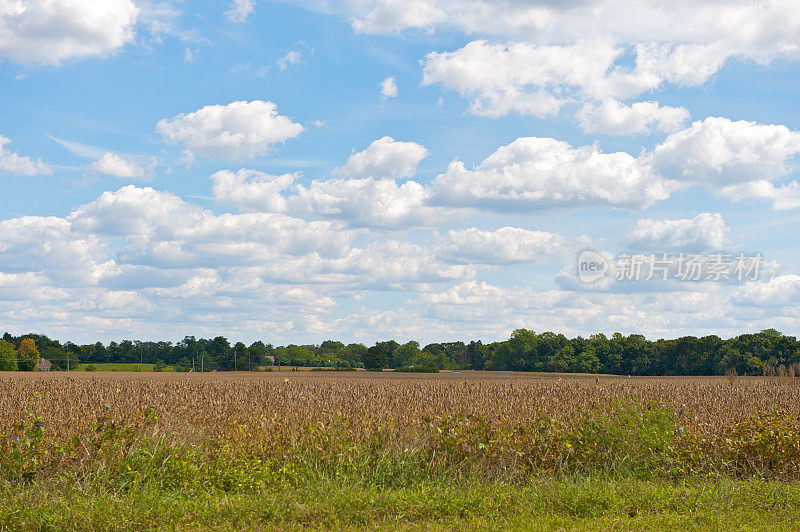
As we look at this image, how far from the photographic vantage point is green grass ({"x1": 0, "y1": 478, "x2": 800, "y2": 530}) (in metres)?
8.49

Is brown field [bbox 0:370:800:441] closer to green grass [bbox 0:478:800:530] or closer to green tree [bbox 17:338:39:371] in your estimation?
green grass [bbox 0:478:800:530]

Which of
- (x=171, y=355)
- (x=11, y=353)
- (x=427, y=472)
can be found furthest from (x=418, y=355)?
(x=427, y=472)

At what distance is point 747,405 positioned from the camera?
57.9 feet

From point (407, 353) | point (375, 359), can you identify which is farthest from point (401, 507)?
point (407, 353)

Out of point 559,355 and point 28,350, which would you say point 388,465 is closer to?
point 559,355

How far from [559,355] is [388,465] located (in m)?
63.1

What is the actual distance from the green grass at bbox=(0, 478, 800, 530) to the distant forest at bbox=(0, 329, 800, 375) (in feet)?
121

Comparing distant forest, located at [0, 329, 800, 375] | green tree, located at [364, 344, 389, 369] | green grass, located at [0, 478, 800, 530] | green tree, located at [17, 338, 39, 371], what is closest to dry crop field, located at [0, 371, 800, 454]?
green grass, located at [0, 478, 800, 530]

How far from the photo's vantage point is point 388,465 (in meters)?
11.2

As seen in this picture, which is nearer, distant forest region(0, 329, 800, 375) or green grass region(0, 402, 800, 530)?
green grass region(0, 402, 800, 530)

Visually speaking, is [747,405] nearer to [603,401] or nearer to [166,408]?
[603,401]

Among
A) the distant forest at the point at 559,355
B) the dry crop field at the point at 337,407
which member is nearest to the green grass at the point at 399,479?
the dry crop field at the point at 337,407

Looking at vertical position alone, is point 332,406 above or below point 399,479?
above

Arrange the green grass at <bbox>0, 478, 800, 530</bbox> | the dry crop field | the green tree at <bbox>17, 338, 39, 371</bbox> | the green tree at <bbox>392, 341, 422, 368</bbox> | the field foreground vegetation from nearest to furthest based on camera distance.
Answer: the green grass at <bbox>0, 478, 800, 530</bbox>, the field foreground vegetation, the dry crop field, the green tree at <bbox>392, 341, 422, 368</bbox>, the green tree at <bbox>17, 338, 39, 371</bbox>
